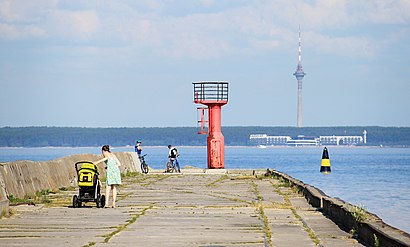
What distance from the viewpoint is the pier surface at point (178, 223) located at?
13.8 metres

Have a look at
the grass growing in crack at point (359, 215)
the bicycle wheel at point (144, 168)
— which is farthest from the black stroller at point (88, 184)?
the bicycle wheel at point (144, 168)

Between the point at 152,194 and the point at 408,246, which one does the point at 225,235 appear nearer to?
the point at 408,246

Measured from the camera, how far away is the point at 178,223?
54.7 feet

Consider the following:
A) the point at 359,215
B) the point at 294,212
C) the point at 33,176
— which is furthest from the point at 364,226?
the point at 33,176

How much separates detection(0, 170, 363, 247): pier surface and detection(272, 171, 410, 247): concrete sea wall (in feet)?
0.54

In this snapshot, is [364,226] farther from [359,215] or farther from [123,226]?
[123,226]

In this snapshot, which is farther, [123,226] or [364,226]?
[123,226]

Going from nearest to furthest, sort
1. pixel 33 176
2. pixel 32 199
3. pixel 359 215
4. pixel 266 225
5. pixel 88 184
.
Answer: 1. pixel 359 215
2. pixel 266 225
3. pixel 88 184
4. pixel 32 199
5. pixel 33 176

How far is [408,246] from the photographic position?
11.0 meters

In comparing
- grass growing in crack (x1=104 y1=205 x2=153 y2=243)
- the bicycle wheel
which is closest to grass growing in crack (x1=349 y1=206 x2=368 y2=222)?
grass growing in crack (x1=104 y1=205 x2=153 y2=243)

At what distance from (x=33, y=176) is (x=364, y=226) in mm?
12836

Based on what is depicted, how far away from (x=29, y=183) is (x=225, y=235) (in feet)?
34.6

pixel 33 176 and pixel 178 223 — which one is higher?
pixel 33 176

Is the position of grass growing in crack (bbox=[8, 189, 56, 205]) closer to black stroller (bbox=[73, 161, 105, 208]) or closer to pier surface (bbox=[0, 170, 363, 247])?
pier surface (bbox=[0, 170, 363, 247])
